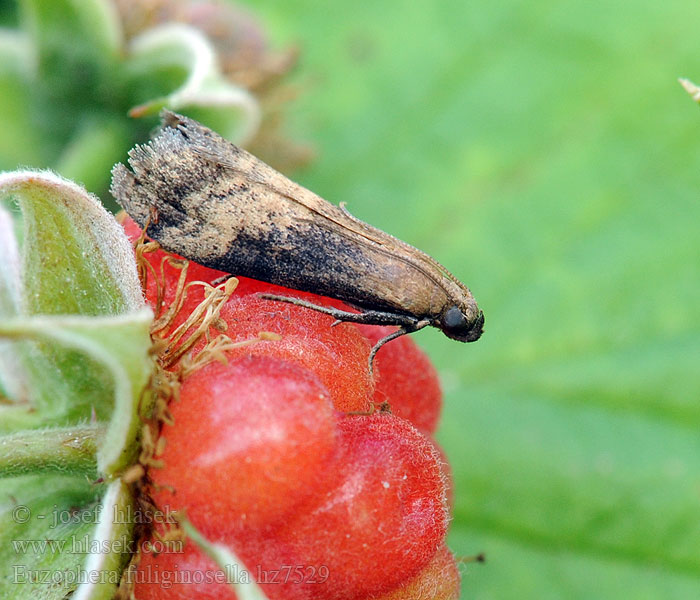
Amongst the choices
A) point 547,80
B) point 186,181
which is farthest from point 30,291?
point 547,80

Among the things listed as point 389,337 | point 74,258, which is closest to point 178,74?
point 74,258

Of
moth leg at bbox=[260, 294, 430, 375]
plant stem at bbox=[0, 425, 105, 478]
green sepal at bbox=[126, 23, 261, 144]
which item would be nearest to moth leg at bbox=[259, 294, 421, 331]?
moth leg at bbox=[260, 294, 430, 375]

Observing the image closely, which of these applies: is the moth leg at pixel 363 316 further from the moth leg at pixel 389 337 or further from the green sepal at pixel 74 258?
the green sepal at pixel 74 258

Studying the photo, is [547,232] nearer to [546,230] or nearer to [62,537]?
[546,230]

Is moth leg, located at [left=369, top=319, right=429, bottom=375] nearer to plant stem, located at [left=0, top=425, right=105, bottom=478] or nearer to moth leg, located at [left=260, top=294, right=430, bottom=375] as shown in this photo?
moth leg, located at [left=260, top=294, right=430, bottom=375]

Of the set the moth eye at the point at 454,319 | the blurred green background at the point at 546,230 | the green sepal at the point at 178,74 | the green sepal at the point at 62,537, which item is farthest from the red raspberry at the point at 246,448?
the blurred green background at the point at 546,230

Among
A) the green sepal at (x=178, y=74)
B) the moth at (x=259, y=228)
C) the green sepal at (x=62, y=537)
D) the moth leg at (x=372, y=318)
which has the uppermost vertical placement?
the green sepal at (x=178, y=74)

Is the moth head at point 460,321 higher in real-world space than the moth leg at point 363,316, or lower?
higher
